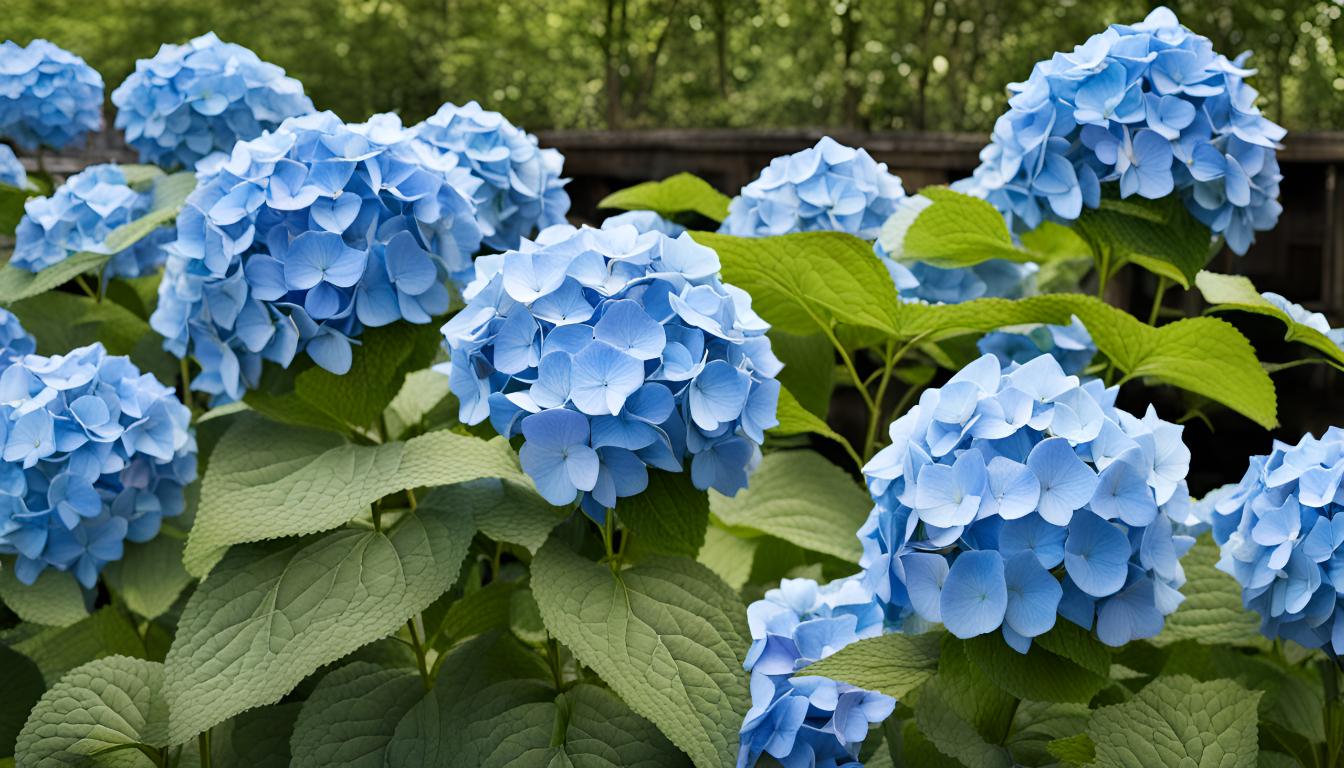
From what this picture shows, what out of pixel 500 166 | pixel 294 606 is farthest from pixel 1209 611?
pixel 500 166

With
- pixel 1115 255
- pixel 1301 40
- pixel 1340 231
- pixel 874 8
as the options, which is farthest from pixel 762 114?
pixel 1115 255

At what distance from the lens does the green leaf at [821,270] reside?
160 cm

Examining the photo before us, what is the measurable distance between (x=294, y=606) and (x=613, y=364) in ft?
1.44

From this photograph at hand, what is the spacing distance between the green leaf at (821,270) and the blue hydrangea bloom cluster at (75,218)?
3.53 feet

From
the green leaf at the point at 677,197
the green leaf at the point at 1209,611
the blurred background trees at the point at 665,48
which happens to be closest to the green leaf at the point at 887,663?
the green leaf at the point at 1209,611

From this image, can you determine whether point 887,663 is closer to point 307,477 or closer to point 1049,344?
point 307,477

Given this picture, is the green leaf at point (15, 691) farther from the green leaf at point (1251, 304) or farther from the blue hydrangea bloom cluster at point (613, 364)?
the green leaf at point (1251, 304)

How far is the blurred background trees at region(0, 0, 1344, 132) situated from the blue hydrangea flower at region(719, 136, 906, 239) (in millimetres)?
14063

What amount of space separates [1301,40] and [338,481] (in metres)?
16.4

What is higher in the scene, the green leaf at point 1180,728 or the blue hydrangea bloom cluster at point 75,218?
the blue hydrangea bloom cluster at point 75,218

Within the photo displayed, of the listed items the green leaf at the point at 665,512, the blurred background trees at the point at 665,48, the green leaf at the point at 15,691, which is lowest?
the blurred background trees at the point at 665,48

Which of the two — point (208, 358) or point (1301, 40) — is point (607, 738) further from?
point (1301, 40)

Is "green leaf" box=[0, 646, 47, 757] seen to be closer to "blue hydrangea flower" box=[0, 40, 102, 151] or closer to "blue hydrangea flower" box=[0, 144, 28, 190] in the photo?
"blue hydrangea flower" box=[0, 144, 28, 190]

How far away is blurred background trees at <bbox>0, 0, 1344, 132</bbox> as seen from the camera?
16484 mm
